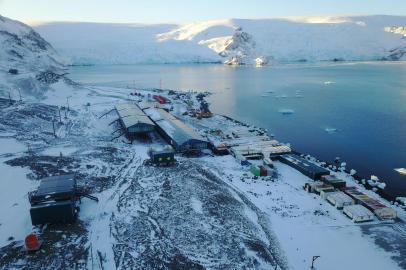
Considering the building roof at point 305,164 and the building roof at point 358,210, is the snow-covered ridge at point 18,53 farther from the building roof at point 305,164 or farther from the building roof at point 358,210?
the building roof at point 358,210

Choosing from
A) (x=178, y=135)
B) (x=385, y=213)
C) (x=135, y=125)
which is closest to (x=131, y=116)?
(x=135, y=125)

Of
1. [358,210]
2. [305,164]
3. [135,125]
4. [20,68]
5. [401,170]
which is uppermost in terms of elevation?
[20,68]

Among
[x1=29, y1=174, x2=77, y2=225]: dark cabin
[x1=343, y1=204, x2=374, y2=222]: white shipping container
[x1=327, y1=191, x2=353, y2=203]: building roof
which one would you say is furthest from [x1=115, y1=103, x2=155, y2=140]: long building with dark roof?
[x1=343, y1=204, x2=374, y2=222]: white shipping container

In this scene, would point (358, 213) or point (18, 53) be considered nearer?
point (358, 213)

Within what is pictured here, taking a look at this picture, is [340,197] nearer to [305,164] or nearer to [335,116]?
[305,164]

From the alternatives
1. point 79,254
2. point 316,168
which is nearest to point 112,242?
point 79,254

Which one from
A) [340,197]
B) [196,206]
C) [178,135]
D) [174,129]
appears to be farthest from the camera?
[174,129]

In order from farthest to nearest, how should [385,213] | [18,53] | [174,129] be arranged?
[18,53], [174,129], [385,213]
